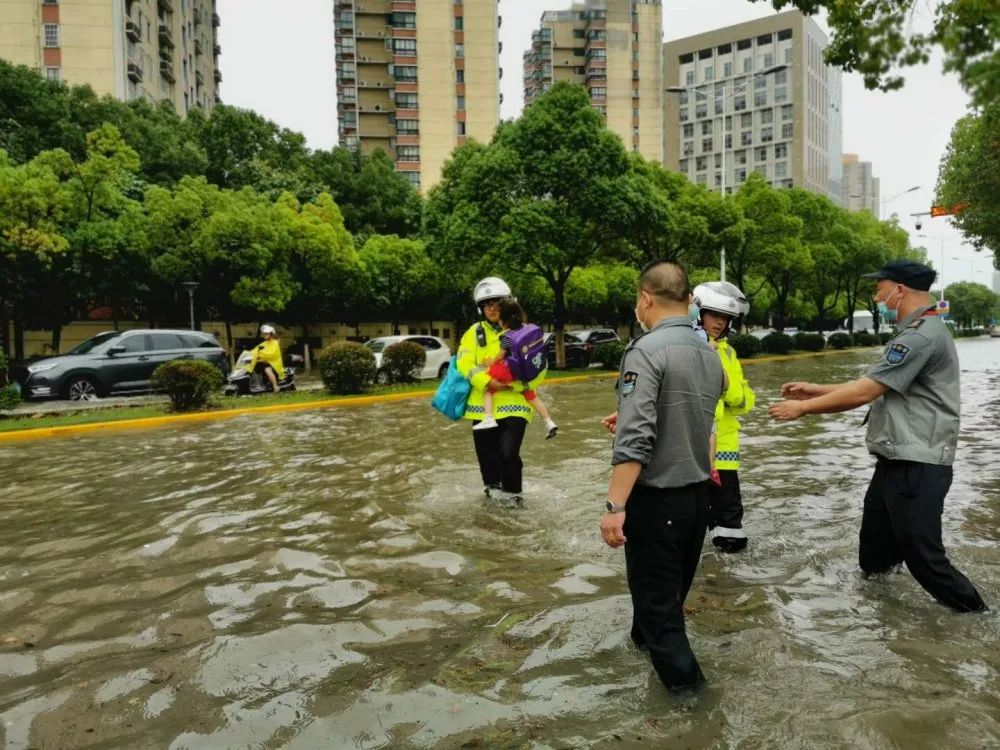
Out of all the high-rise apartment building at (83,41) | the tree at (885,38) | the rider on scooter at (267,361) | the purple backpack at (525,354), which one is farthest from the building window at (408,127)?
the purple backpack at (525,354)

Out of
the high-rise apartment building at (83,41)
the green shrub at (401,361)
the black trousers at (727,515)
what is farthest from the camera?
the high-rise apartment building at (83,41)

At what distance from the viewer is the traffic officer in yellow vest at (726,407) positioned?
5.12 m

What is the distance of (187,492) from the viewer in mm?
7844

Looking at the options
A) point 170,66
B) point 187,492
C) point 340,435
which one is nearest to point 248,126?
point 170,66

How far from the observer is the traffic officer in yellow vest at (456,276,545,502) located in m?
6.46

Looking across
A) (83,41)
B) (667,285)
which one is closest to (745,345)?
(667,285)

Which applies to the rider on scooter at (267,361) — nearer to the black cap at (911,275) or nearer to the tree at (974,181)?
the black cap at (911,275)

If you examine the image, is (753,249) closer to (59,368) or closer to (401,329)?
(401,329)

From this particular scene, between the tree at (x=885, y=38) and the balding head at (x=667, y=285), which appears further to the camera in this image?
the tree at (x=885, y=38)

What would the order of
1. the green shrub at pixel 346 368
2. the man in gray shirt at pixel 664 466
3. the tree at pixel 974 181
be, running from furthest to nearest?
1. the tree at pixel 974 181
2. the green shrub at pixel 346 368
3. the man in gray shirt at pixel 664 466

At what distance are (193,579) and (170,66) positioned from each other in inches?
2224

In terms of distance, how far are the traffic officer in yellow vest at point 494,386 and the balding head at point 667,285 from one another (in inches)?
125

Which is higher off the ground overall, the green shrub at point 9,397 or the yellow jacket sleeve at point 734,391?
the yellow jacket sleeve at point 734,391

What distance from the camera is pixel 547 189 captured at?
2536cm
